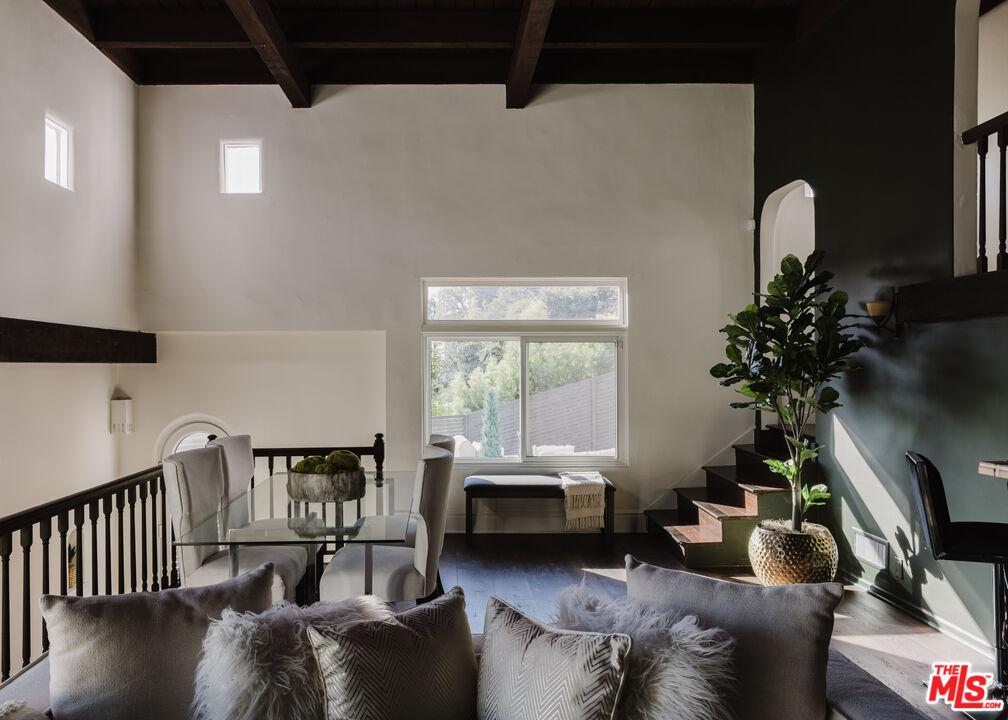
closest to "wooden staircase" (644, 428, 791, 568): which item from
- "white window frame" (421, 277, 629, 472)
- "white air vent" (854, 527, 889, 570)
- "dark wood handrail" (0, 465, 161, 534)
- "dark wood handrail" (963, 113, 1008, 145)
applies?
"white air vent" (854, 527, 889, 570)

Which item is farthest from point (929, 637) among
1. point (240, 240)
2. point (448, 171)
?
point (240, 240)

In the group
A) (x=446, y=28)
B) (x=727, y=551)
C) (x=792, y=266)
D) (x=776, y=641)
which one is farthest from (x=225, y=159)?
(x=776, y=641)

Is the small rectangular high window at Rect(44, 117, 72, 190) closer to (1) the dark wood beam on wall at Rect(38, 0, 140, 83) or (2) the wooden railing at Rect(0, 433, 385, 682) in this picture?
(1) the dark wood beam on wall at Rect(38, 0, 140, 83)

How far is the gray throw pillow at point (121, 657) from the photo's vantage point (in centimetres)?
152

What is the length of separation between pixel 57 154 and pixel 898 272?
579 centimetres

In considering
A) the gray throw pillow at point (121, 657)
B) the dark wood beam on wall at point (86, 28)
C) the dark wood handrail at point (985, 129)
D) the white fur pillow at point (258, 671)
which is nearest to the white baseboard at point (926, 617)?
the dark wood handrail at point (985, 129)

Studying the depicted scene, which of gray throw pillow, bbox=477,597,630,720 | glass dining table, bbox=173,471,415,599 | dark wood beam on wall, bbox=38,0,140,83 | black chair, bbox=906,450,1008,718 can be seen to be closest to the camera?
gray throw pillow, bbox=477,597,630,720

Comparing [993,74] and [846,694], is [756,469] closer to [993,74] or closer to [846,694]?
Answer: [993,74]

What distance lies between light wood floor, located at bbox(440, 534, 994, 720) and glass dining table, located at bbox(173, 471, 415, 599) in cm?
91

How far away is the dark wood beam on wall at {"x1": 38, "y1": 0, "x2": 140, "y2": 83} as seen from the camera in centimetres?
462

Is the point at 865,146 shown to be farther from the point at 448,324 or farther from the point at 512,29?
the point at 448,324

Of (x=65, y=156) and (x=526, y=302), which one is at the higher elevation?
(x=65, y=156)

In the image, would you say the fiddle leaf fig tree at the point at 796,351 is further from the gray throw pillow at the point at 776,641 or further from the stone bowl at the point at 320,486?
the gray throw pillow at the point at 776,641

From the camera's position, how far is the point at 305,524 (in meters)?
2.99
